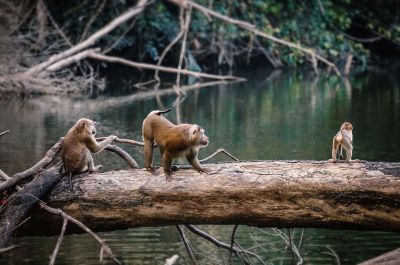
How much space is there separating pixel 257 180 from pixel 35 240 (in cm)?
486

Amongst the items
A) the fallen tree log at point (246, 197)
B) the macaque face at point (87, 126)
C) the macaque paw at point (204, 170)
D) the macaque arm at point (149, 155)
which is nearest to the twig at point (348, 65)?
the macaque arm at point (149, 155)

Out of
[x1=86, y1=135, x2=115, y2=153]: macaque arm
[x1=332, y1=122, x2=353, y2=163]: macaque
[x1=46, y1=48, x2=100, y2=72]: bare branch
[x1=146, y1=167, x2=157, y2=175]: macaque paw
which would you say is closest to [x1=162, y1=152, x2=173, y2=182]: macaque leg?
[x1=146, y1=167, x2=157, y2=175]: macaque paw

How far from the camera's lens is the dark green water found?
36.8 ft

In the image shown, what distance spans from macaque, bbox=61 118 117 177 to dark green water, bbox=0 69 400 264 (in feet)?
6.38

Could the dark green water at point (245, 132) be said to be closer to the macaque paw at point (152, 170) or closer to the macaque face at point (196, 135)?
the macaque face at point (196, 135)

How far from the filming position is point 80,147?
891 cm

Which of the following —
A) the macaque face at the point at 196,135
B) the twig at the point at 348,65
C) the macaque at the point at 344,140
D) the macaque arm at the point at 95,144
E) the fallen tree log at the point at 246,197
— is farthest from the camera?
the twig at the point at 348,65

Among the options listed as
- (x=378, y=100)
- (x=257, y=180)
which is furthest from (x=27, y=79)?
(x=257, y=180)

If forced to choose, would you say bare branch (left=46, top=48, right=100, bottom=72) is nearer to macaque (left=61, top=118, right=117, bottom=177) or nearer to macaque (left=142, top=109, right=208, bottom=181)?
macaque (left=61, top=118, right=117, bottom=177)

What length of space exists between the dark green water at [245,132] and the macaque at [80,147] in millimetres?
1945

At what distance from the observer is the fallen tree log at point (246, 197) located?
7.80 m

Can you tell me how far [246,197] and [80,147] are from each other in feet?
6.31

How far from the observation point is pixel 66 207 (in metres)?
8.34

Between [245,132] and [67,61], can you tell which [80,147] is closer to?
[245,132]
